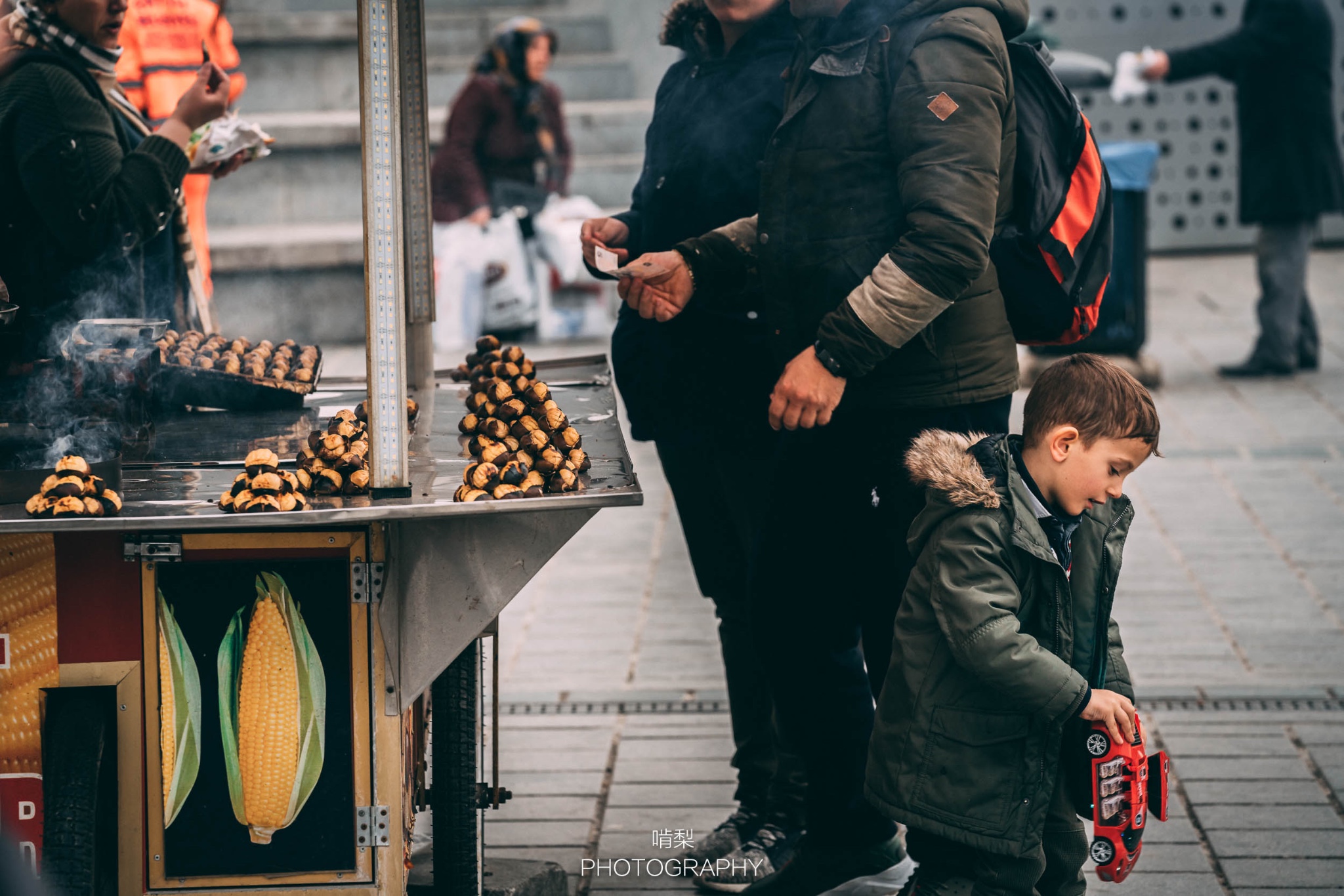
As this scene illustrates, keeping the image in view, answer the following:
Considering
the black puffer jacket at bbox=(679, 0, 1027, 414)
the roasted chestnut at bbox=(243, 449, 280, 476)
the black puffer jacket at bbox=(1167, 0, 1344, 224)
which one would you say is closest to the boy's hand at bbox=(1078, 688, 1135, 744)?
the black puffer jacket at bbox=(679, 0, 1027, 414)

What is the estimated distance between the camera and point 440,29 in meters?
11.4

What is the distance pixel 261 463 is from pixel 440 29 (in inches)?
374

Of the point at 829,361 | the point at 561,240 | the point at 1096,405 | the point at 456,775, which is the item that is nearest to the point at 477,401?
the point at 456,775

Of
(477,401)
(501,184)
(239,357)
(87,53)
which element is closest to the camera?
(87,53)

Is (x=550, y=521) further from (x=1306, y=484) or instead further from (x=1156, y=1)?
(x=1156, y=1)

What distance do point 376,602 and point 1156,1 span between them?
34.1 feet

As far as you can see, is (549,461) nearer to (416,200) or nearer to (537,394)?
(537,394)

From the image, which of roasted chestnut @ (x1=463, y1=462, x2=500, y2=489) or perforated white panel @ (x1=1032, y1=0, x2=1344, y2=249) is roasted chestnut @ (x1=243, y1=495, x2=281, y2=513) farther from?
perforated white panel @ (x1=1032, y1=0, x2=1344, y2=249)

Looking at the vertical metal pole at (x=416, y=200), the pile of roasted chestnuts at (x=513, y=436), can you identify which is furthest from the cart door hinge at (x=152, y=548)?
the vertical metal pole at (x=416, y=200)

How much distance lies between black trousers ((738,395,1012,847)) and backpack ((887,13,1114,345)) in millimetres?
196

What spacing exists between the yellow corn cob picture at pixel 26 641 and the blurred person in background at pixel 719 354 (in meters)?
1.26

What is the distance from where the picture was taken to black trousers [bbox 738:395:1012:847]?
2.76m

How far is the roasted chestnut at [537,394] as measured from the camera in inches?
125

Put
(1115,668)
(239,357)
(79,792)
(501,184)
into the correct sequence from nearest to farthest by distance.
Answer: (79,792)
(1115,668)
(239,357)
(501,184)
